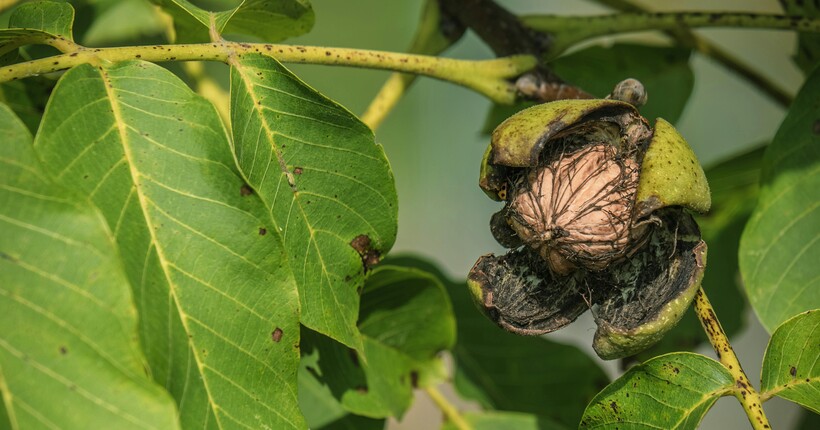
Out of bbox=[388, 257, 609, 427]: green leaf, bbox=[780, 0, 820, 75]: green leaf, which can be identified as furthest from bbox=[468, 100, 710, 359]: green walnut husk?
bbox=[388, 257, 609, 427]: green leaf

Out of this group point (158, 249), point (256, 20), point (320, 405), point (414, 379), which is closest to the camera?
point (158, 249)

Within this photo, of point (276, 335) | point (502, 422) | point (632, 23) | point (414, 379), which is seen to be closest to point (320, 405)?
point (414, 379)

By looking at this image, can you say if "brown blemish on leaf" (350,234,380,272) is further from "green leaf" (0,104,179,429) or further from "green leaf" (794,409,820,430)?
"green leaf" (794,409,820,430)

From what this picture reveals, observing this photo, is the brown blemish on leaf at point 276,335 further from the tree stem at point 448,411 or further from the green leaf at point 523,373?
the green leaf at point 523,373

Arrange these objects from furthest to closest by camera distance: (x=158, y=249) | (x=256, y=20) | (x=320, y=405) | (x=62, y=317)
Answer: (x=320, y=405) → (x=256, y=20) → (x=158, y=249) → (x=62, y=317)

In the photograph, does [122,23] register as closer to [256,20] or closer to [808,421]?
[256,20]

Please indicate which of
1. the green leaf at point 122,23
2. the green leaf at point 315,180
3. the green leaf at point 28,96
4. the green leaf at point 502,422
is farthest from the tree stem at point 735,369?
the green leaf at point 122,23

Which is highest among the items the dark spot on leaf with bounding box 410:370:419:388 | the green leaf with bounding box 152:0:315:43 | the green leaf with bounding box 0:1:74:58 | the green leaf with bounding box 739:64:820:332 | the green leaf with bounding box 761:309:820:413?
the green leaf with bounding box 739:64:820:332
